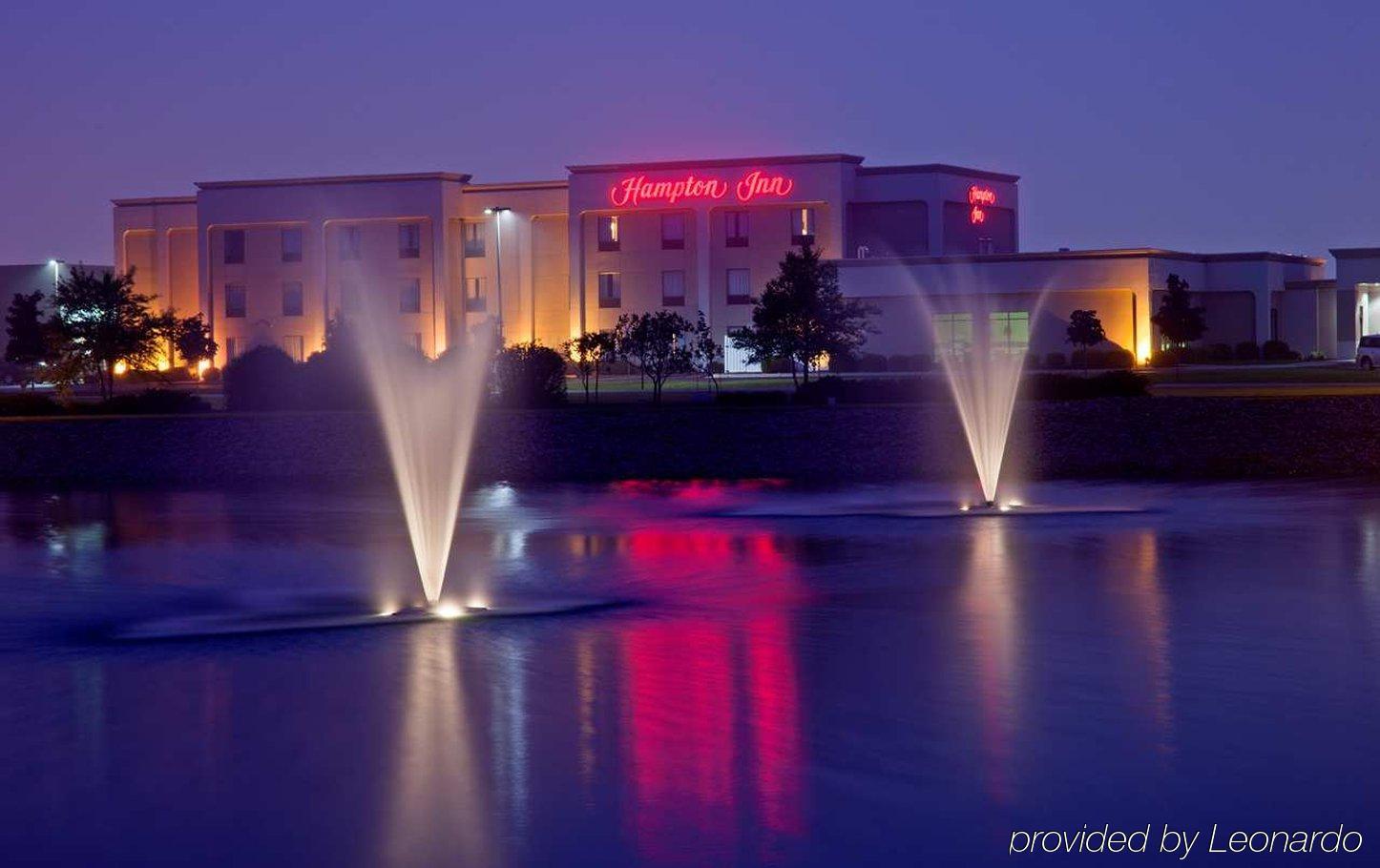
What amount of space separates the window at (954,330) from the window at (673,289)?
46.8 feet

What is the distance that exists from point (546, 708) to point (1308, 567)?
342 inches

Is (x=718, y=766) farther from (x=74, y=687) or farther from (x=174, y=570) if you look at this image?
(x=174, y=570)

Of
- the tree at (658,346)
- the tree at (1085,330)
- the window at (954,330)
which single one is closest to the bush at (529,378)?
the tree at (658,346)

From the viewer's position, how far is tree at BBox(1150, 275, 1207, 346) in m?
66.9

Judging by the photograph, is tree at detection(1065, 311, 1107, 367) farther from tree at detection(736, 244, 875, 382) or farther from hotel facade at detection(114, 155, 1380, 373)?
tree at detection(736, 244, 875, 382)

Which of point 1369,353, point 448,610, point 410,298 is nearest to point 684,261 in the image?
point 410,298

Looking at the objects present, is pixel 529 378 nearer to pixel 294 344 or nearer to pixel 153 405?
pixel 153 405

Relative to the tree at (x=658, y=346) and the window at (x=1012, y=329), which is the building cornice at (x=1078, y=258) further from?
the tree at (x=658, y=346)

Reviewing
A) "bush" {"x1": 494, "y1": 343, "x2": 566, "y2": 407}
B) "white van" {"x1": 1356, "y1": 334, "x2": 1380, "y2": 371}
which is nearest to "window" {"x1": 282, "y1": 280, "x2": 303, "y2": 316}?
"bush" {"x1": 494, "y1": 343, "x2": 566, "y2": 407}

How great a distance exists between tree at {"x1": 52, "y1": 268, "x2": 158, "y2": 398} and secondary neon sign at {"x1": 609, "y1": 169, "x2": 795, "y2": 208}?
3604 cm

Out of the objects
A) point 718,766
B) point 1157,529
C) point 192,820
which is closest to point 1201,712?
point 718,766

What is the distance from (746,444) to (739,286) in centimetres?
4960

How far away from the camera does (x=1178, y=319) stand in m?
67.1

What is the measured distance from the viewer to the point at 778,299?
47.1 meters
